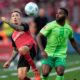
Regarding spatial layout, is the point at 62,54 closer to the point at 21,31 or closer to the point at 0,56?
the point at 21,31

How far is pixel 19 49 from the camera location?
1364 centimetres

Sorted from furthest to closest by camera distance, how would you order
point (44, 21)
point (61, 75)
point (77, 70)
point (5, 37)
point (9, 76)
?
point (5, 37) < point (44, 21) < point (77, 70) < point (9, 76) < point (61, 75)

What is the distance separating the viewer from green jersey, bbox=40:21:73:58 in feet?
45.3

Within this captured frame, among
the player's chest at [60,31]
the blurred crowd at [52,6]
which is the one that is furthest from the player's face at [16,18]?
the blurred crowd at [52,6]

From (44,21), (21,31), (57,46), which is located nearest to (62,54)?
(57,46)

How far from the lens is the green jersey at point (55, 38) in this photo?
1380 centimetres

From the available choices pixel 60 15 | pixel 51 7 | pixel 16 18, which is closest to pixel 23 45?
pixel 16 18

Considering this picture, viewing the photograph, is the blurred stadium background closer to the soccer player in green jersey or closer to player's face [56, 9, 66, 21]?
the soccer player in green jersey

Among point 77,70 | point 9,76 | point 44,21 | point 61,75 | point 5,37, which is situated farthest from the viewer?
point 5,37

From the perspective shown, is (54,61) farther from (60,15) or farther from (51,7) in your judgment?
(51,7)

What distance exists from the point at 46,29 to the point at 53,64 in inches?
33.7

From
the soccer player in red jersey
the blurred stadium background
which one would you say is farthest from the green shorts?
the blurred stadium background

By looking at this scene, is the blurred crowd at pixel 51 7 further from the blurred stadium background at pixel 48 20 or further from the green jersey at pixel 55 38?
the green jersey at pixel 55 38

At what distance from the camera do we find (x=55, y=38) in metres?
13.8
